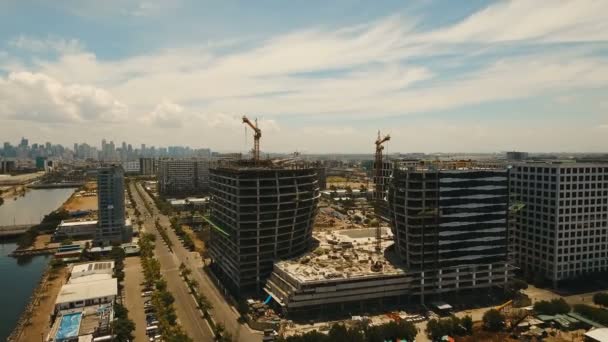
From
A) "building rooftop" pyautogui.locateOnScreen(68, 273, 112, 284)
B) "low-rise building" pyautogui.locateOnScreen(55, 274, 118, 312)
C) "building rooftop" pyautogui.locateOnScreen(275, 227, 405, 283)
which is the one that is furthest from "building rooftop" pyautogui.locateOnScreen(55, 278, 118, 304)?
"building rooftop" pyautogui.locateOnScreen(275, 227, 405, 283)

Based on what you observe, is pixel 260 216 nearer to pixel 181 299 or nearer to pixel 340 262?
pixel 340 262

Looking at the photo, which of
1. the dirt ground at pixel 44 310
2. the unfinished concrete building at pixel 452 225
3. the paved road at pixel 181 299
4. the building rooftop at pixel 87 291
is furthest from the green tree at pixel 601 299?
the dirt ground at pixel 44 310

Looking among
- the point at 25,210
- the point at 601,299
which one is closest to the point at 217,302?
the point at 601,299

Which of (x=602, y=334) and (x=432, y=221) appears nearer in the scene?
(x=602, y=334)

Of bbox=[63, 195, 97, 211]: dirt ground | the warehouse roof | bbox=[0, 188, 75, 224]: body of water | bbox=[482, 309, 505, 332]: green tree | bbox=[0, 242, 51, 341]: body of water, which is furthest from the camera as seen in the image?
bbox=[63, 195, 97, 211]: dirt ground

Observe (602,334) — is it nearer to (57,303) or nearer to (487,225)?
(487,225)

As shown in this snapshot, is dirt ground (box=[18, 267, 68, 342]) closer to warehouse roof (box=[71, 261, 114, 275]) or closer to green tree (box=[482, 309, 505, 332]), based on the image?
warehouse roof (box=[71, 261, 114, 275])

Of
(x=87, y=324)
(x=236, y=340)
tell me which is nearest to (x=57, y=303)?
(x=87, y=324)
